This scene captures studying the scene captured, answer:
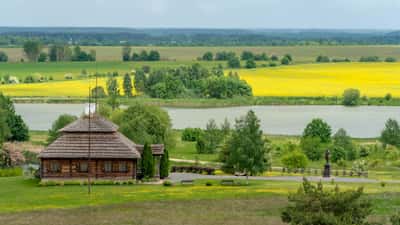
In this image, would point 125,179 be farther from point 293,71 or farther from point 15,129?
point 293,71

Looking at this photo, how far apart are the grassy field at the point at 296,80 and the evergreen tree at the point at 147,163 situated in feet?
218

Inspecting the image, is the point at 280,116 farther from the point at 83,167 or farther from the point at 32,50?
the point at 32,50

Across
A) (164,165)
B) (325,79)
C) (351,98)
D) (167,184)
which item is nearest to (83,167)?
(164,165)

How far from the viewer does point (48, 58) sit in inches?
6900

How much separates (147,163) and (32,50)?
12766 cm

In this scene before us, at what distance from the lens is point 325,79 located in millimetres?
131125

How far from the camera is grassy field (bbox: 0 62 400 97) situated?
117500mm

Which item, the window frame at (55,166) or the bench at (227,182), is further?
the window frame at (55,166)

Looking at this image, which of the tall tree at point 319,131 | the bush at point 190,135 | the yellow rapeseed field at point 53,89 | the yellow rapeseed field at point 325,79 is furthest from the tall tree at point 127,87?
the tall tree at point 319,131

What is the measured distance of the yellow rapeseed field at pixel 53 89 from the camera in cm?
11600

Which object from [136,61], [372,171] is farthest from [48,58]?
[372,171]

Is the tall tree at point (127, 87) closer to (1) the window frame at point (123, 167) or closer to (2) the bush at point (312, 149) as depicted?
(2) the bush at point (312, 149)

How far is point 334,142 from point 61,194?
1087 inches

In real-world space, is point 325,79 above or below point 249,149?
above
